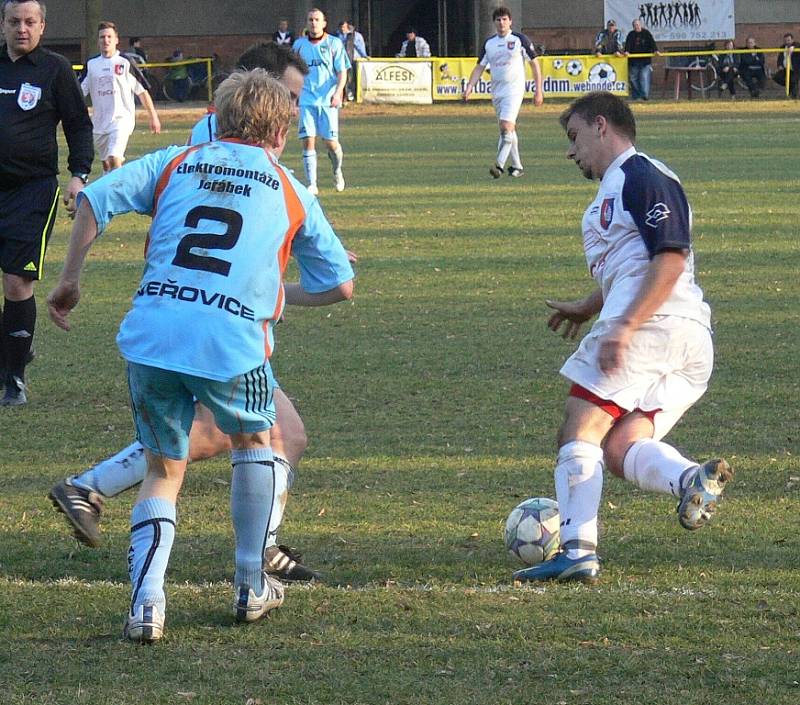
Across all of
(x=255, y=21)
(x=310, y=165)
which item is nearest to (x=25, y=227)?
(x=310, y=165)

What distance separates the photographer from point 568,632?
4164 millimetres

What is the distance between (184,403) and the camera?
4.11m

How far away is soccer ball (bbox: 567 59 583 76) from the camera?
36.9 m

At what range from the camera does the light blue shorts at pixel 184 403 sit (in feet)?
13.1

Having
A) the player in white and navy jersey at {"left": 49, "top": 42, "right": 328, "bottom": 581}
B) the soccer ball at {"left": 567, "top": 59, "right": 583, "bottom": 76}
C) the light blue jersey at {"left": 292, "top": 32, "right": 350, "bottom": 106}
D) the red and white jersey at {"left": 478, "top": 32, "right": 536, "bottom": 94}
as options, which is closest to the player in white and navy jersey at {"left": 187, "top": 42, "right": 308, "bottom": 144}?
the player in white and navy jersey at {"left": 49, "top": 42, "right": 328, "bottom": 581}

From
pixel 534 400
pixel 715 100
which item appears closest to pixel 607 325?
pixel 534 400

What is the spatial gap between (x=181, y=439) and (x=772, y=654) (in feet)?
5.80

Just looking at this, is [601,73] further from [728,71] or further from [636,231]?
[636,231]

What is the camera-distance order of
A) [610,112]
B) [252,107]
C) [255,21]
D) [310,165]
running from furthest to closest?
1. [255,21]
2. [310,165]
3. [610,112]
4. [252,107]

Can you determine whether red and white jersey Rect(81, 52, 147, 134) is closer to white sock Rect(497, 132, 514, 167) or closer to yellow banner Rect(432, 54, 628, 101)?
white sock Rect(497, 132, 514, 167)

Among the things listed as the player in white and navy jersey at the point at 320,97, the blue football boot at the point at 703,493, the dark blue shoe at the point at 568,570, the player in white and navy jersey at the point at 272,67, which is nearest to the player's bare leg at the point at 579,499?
the dark blue shoe at the point at 568,570

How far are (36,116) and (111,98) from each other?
10819mm

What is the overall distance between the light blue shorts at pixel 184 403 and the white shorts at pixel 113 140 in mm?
14154

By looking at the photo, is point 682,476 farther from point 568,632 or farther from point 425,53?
point 425,53
